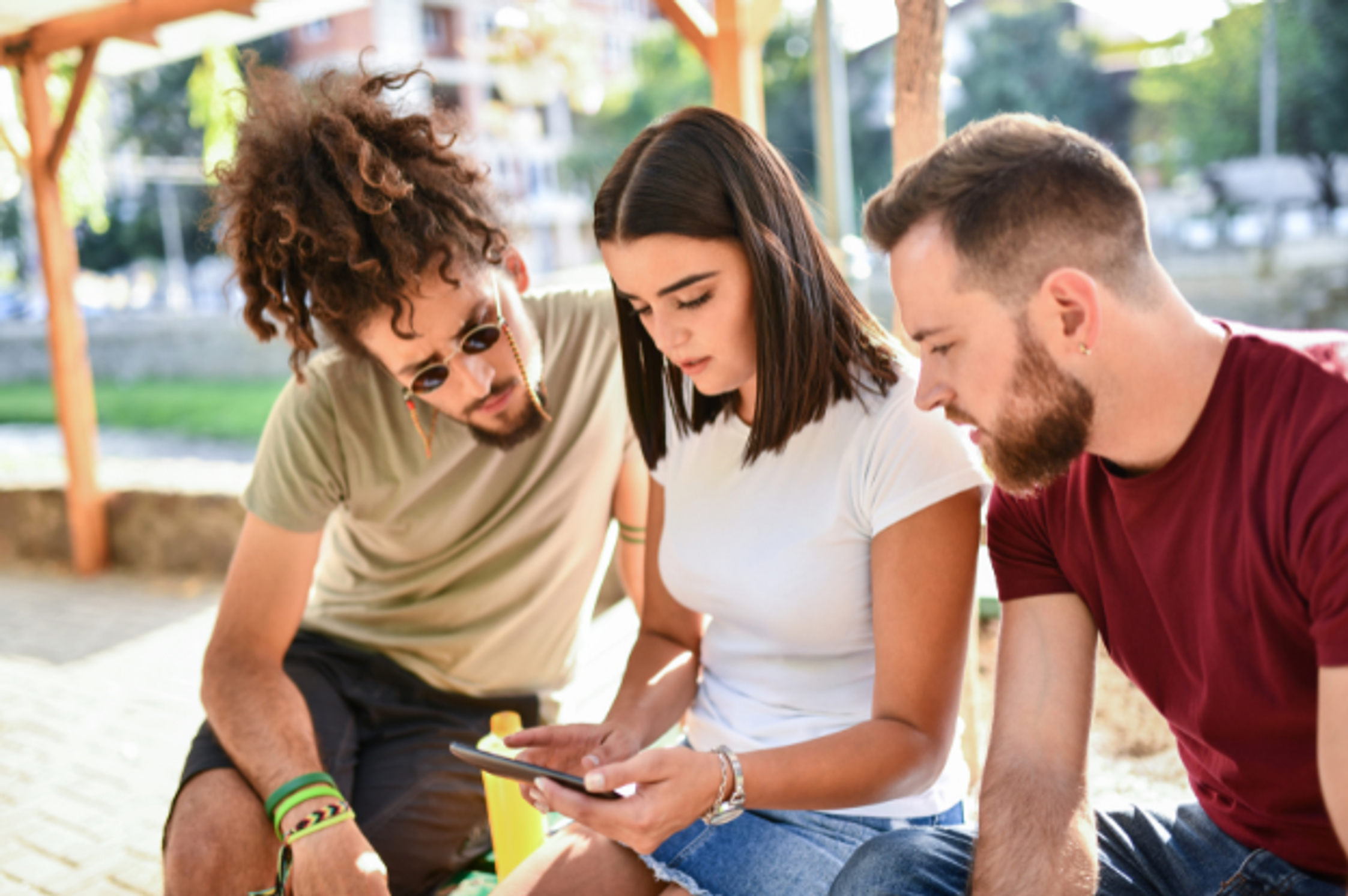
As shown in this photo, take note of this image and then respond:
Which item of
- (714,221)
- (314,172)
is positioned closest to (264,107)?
(314,172)

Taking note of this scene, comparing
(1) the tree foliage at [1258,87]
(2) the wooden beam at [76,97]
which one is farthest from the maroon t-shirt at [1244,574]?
(1) the tree foliage at [1258,87]

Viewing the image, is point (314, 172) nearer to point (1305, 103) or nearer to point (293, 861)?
point (293, 861)

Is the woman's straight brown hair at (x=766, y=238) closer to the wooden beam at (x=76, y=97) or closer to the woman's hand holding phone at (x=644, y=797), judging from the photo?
the woman's hand holding phone at (x=644, y=797)

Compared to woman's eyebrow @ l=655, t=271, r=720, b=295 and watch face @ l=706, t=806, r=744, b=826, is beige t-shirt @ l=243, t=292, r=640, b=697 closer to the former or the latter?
woman's eyebrow @ l=655, t=271, r=720, b=295

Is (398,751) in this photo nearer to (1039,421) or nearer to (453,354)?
(453,354)

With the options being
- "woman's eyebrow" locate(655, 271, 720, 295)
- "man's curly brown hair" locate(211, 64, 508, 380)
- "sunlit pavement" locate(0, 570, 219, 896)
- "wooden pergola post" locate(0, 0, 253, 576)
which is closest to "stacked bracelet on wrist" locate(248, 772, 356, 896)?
"man's curly brown hair" locate(211, 64, 508, 380)

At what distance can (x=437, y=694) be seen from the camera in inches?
105

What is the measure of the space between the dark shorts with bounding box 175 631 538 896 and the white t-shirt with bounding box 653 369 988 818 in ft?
2.59

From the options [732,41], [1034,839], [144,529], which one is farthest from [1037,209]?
[144,529]

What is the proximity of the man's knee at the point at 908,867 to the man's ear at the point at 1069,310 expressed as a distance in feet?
2.60

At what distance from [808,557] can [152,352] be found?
1003 inches

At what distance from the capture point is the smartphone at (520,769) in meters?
1.59

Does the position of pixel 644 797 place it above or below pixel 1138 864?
above

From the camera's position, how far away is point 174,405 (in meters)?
19.9
